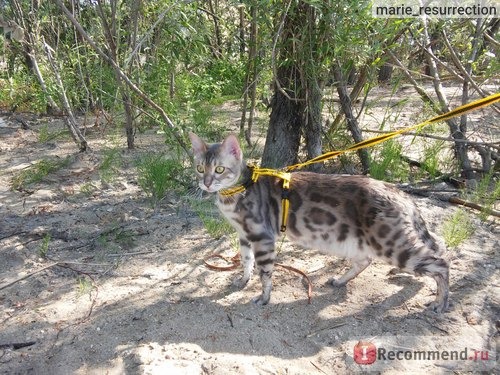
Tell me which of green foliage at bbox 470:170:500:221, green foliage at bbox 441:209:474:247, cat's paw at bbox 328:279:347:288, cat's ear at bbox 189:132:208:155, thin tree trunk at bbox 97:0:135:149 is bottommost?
cat's paw at bbox 328:279:347:288

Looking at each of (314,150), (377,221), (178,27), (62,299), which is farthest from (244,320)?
(178,27)

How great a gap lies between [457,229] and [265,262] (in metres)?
1.79

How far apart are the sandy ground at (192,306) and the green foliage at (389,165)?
54 cm

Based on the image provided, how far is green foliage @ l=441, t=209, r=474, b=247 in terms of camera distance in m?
3.80

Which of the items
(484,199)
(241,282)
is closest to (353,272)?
(241,282)

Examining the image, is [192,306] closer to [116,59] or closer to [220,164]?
[220,164]

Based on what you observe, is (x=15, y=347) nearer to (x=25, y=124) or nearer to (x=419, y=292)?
(x=419, y=292)

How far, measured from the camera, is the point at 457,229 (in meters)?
3.95

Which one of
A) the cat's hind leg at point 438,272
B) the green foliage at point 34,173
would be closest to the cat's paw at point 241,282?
the cat's hind leg at point 438,272

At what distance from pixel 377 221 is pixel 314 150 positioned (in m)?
2.02

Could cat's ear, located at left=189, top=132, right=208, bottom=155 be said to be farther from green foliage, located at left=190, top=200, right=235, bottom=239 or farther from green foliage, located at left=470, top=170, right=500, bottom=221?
green foliage, located at left=470, top=170, right=500, bottom=221

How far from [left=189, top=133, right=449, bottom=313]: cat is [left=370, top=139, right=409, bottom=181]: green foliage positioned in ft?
5.34

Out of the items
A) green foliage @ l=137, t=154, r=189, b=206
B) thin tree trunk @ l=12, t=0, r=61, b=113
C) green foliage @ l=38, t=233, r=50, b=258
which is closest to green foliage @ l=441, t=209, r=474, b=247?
green foliage @ l=137, t=154, r=189, b=206

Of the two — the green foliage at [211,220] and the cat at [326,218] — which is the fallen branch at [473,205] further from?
the green foliage at [211,220]
